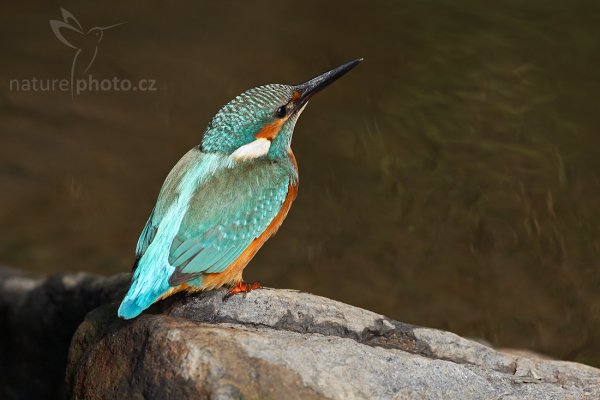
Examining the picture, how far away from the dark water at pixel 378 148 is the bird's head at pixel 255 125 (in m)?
2.43

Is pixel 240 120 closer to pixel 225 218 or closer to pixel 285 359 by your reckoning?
pixel 225 218

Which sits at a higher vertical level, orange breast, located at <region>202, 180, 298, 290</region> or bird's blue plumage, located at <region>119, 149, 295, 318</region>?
bird's blue plumage, located at <region>119, 149, 295, 318</region>

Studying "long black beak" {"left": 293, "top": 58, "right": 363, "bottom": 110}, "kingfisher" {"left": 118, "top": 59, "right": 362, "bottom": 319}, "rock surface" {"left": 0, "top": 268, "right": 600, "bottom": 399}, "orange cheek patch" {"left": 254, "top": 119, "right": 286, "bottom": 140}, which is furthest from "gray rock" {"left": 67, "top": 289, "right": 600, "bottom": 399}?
"long black beak" {"left": 293, "top": 58, "right": 363, "bottom": 110}

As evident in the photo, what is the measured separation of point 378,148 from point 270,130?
367 centimetres

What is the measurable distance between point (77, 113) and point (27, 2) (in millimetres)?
1946

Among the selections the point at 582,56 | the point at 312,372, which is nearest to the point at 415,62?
the point at 582,56

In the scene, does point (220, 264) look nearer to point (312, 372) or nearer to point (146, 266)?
point (146, 266)

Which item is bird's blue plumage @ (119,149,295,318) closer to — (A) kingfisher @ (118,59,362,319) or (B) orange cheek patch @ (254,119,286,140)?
(A) kingfisher @ (118,59,362,319)

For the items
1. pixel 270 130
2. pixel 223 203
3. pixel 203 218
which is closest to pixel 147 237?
pixel 203 218

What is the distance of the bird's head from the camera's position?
419 centimetres

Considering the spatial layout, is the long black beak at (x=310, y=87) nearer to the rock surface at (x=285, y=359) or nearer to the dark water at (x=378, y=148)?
the rock surface at (x=285, y=359)

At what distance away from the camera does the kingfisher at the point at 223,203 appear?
3738 mm

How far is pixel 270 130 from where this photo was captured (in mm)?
4297

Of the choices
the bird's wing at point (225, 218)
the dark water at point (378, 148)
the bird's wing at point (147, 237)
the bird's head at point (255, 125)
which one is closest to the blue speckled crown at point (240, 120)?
the bird's head at point (255, 125)
